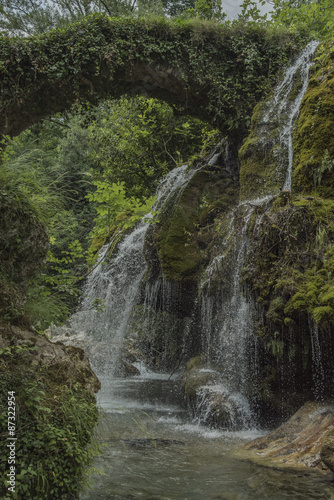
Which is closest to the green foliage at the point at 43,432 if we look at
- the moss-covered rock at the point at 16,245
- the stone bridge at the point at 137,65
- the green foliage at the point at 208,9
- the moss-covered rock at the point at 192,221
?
the moss-covered rock at the point at 16,245

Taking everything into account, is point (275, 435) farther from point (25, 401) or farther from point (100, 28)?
point (100, 28)

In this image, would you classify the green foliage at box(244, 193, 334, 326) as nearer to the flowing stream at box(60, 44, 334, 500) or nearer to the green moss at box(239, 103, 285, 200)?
the flowing stream at box(60, 44, 334, 500)

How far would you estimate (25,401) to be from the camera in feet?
8.57

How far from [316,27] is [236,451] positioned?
34.9ft

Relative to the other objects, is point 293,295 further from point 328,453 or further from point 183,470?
point 183,470

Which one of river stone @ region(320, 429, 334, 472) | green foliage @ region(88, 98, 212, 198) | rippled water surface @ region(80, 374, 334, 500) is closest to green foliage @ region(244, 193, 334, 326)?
river stone @ region(320, 429, 334, 472)

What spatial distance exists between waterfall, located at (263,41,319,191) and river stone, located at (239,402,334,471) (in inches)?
152

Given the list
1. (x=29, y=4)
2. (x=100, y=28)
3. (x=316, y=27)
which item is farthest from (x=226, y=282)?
(x=29, y=4)

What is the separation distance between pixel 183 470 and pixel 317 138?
5452mm

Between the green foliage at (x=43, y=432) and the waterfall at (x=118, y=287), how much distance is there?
6.53m

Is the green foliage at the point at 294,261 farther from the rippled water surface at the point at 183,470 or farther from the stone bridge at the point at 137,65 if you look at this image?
the stone bridge at the point at 137,65

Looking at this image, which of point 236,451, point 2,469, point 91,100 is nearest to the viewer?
point 2,469

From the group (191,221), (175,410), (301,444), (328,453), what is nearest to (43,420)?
(328,453)

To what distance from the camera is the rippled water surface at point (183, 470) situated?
3.21m
